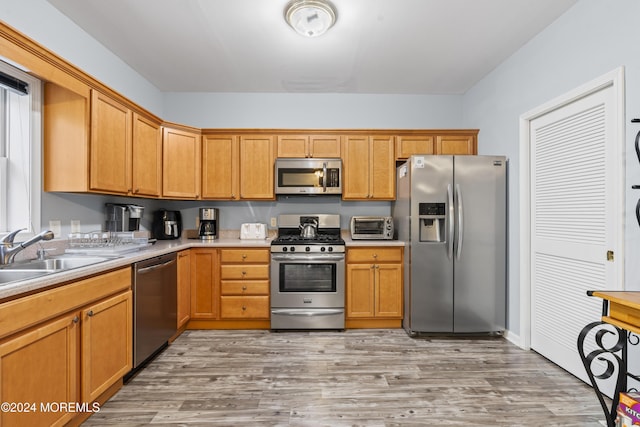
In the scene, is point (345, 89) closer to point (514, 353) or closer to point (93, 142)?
point (93, 142)

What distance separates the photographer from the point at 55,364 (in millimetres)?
1578

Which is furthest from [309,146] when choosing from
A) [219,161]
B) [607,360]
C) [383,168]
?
[607,360]

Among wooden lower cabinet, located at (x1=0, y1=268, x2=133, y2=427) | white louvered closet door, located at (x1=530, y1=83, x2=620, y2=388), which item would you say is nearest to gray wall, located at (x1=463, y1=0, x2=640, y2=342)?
white louvered closet door, located at (x1=530, y1=83, x2=620, y2=388)

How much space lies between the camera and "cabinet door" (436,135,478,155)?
371 cm

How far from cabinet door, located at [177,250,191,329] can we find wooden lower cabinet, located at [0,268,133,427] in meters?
0.84

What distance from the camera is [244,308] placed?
10.9ft

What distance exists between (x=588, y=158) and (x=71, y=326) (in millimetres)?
3422

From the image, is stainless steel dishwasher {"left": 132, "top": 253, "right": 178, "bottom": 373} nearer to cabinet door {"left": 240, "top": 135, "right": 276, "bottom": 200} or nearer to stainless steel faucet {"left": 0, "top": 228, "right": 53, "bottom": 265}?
stainless steel faucet {"left": 0, "top": 228, "right": 53, "bottom": 265}

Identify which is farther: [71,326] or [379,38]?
[379,38]

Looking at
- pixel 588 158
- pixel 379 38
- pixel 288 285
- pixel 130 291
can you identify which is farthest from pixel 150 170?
pixel 588 158

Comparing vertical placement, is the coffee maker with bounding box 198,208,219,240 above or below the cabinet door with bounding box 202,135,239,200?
below

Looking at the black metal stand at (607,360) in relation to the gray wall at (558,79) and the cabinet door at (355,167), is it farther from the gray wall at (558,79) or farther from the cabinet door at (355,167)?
the cabinet door at (355,167)

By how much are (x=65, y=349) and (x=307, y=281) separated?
2064 mm

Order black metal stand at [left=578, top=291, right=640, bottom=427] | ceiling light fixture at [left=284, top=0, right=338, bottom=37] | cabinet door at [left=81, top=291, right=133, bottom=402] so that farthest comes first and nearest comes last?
ceiling light fixture at [left=284, top=0, right=338, bottom=37] < cabinet door at [left=81, top=291, right=133, bottom=402] < black metal stand at [left=578, top=291, right=640, bottom=427]
